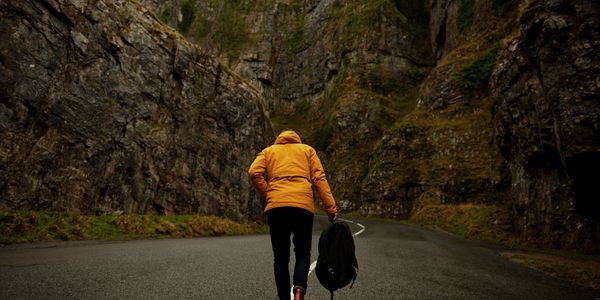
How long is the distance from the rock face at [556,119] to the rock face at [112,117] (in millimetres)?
15534

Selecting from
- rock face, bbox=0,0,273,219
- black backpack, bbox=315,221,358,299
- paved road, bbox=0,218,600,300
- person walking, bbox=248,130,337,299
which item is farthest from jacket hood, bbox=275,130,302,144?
rock face, bbox=0,0,273,219

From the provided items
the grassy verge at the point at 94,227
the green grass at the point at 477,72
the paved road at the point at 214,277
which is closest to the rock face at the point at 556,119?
the paved road at the point at 214,277

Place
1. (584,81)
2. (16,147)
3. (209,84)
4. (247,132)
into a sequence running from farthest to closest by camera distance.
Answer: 1. (247,132)
2. (209,84)
3. (16,147)
4. (584,81)

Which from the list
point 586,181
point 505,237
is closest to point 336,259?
point 586,181

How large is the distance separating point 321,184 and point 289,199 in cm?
53

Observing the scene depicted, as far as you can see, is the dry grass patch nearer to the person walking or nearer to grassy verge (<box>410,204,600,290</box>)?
grassy verge (<box>410,204,600,290</box>)

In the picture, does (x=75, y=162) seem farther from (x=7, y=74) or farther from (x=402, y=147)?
(x=402, y=147)

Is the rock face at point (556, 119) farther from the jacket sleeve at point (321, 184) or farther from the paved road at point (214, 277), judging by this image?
the jacket sleeve at point (321, 184)

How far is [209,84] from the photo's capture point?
22797 millimetres

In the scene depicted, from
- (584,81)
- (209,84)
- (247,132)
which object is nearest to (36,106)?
(209,84)

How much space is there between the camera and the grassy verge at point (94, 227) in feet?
32.5

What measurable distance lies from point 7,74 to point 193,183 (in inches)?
369

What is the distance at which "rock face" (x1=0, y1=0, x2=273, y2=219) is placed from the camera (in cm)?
1341

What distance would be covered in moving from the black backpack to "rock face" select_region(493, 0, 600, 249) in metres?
11.1
